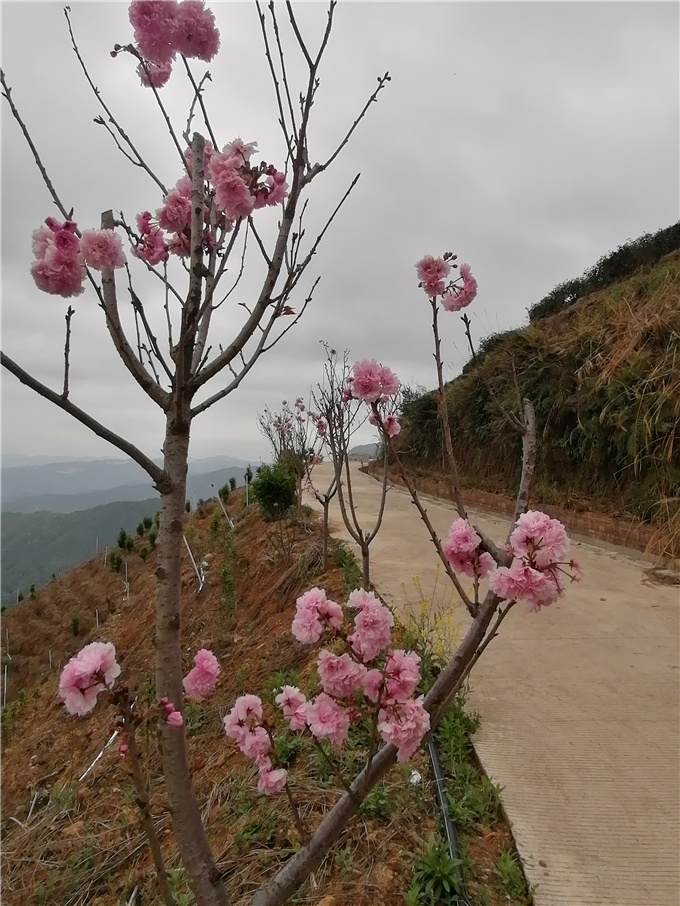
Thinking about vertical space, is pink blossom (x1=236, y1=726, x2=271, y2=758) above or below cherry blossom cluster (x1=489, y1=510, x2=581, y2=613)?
below

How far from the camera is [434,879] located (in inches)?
64.3

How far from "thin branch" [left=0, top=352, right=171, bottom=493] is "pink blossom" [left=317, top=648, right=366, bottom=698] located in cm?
49

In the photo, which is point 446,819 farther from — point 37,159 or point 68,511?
point 68,511

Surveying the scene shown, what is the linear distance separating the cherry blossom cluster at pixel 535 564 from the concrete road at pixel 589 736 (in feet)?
4.27

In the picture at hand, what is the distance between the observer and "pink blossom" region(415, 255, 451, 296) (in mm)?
1993

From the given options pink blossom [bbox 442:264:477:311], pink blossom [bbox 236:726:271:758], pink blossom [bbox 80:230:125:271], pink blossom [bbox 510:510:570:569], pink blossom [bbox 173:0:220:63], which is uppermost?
pink blossom [bbox 173:0:220:63]

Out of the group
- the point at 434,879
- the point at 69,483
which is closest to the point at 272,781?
the point at 434,879

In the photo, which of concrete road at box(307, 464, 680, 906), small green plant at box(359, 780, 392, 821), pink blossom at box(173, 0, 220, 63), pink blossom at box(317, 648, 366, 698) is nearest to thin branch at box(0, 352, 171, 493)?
pink blossom at box(317, 648, 366, 698)

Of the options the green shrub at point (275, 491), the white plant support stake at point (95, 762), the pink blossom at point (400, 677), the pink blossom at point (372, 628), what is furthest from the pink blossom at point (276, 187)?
the green shrub at point (275, 491)

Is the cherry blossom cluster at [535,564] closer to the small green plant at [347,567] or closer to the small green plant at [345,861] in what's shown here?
the small green plant at [345,861]

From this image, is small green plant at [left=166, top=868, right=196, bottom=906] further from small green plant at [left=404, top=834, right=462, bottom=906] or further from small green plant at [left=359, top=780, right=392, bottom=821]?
small green plant at [left=404, top=834, right=462, bottom=906]

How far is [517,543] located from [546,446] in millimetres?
6561

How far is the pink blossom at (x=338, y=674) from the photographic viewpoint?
108 cm

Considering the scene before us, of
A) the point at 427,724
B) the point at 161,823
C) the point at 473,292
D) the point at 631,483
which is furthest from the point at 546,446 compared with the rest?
the point at 427,724
